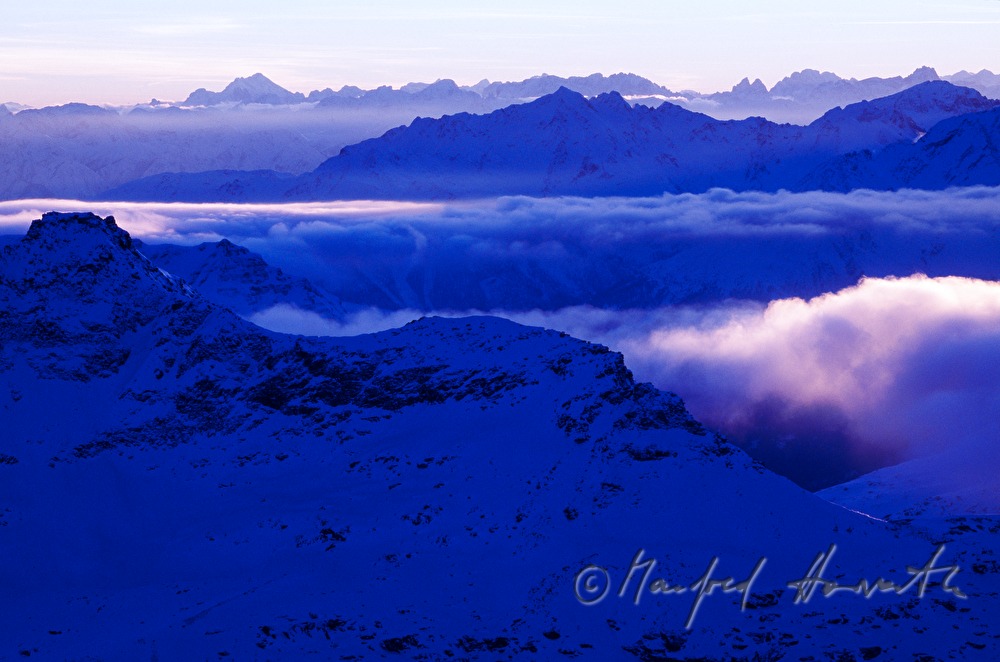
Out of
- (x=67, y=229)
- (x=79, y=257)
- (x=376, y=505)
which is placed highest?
(x=67, y=229)

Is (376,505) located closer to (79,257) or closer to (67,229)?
(79,257)

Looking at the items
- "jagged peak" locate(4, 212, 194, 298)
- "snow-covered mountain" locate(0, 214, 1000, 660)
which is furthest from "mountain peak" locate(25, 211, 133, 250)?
"snow-covered mountain" locate(0, 214, 1000, 660)

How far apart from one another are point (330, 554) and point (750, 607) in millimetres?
39164

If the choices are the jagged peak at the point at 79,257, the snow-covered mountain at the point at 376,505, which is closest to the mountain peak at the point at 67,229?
the jagged peak at the point at 79,257

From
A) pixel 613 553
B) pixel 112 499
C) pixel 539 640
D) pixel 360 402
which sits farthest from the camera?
pixel 360 402

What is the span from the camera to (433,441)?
4830 inches

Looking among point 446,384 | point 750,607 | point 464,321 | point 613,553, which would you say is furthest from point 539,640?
point 464,321

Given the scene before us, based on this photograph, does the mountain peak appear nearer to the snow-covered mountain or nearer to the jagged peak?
the jagged peak

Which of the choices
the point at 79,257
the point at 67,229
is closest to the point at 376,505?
the point at 79,257

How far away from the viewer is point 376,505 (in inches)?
4579

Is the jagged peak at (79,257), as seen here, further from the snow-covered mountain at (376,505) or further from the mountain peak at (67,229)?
the snow-covered mountain at (376,505)

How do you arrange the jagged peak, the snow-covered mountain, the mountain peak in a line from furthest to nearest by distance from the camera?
the mountain peak
the jagged peak
the snow-covered mountain

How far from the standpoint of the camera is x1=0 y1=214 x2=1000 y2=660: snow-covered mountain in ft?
327

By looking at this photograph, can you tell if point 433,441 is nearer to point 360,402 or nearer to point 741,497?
point 360,402
